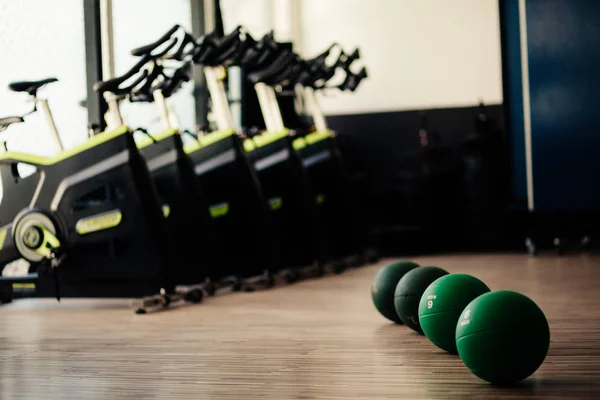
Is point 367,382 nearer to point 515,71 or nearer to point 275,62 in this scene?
point 275,62

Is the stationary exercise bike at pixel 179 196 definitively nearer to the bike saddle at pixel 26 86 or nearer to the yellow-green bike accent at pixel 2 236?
the bike saddle at pixel 26 86

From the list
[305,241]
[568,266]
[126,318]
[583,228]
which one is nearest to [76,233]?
[126,318]

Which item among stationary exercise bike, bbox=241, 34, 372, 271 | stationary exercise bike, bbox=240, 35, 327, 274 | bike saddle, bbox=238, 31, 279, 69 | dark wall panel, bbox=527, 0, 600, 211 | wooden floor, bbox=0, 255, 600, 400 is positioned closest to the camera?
wooden floor, bbox=0, 255, 600, 400

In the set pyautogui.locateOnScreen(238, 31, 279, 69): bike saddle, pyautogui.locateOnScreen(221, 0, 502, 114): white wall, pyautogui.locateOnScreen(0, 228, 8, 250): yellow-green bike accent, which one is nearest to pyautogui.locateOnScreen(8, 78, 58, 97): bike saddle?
pyautogui.locateOnScreen(0, 228, 8, 250): yellow-green bike accent

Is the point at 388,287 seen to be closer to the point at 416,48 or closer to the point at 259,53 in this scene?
the point at 259,53

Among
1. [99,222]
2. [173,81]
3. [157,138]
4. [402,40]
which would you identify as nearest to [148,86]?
[173,81]

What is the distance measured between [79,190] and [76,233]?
0.78ft

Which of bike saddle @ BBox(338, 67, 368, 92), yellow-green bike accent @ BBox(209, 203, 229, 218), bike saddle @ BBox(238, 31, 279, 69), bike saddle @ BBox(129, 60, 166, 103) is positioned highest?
bike saddle @ BBox(238, 31, 279, 69)

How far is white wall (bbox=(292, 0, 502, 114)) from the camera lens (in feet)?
28.7

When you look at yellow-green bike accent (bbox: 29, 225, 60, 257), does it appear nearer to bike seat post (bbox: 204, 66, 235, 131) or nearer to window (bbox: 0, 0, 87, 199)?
window (bbox: 0, 0, 87, 199)

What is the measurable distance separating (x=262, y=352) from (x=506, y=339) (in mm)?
1097

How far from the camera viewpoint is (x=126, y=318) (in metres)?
4.40

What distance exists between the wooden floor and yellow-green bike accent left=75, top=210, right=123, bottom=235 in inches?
17.2

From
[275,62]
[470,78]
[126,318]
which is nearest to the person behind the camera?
[126,318]
